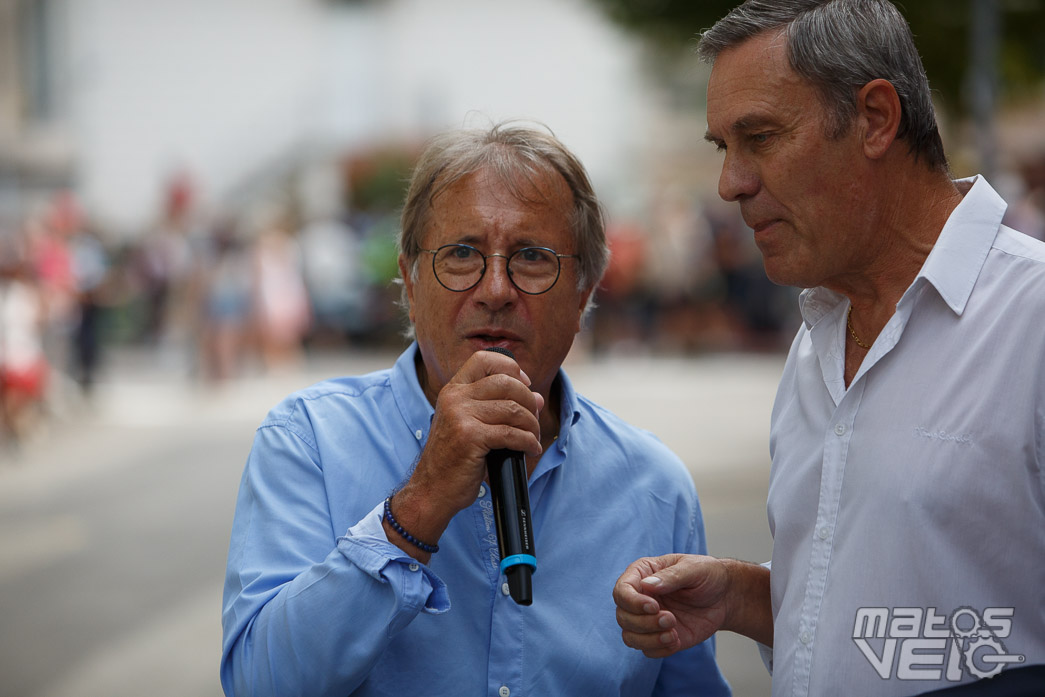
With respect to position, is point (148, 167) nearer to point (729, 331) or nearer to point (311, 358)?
point (311, 358)

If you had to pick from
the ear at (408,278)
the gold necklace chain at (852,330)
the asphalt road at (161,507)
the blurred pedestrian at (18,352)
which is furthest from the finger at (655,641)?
the blurred pedestrian at (18,352)

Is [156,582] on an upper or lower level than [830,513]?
lower

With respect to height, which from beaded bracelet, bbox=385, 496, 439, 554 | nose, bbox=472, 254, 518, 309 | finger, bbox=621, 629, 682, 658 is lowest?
finger, bbox=621, 629, 682, 658

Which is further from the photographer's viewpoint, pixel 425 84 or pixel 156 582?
pixel 425 84

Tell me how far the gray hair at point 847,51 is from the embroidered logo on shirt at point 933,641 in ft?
2.77

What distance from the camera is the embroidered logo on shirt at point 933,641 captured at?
188 cm

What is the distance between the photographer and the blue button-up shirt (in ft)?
6.63

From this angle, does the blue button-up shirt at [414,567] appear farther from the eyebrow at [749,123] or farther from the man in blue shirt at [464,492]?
the eyebrow at [749,123]

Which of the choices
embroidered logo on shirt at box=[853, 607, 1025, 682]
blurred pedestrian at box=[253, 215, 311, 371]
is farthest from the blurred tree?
embroidered logo on shirt at box=[853, 607, 1025, 682]

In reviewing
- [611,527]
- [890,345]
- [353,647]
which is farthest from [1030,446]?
[353,647]

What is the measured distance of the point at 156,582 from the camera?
691 cm

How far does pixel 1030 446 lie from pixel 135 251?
787 inches

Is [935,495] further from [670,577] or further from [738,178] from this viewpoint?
[738,178]

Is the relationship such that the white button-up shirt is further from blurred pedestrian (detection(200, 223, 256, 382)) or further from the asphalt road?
blurred pedestrian (detection(200, 223, 256, 382))
